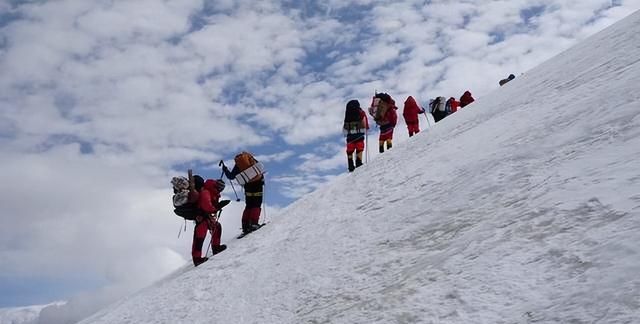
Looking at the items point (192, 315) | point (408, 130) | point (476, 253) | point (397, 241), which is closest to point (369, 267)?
point (397, 241)

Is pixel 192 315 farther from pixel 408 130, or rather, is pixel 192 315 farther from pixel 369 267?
pixel 408 130

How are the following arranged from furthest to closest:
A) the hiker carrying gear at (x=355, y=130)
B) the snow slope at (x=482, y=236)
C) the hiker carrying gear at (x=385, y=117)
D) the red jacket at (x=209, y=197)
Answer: the hiker carrying gear at (x=385, y=117), the hiker carrying gear at (x=355, y=130), the red jacket at (x=209, y=197), the snow slope at (x=482, y=236)

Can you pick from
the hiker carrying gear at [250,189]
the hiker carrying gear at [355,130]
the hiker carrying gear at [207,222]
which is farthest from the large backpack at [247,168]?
the hiker carrying gear at [355,130]

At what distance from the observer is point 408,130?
62.9 feet

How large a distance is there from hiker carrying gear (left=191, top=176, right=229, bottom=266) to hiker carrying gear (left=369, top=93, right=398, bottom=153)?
658 centimetres

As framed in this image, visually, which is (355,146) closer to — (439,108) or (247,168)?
(247,168)

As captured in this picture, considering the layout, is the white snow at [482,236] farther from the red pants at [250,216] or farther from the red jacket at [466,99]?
the red jacket at [466,99]

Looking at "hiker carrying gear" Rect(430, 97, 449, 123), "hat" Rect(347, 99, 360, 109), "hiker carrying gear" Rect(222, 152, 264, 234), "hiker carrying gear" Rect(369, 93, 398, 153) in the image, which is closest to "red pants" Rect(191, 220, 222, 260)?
"hiker carrying gear" Rect(222, 152, 264, 234)

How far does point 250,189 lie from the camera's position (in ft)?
39.8

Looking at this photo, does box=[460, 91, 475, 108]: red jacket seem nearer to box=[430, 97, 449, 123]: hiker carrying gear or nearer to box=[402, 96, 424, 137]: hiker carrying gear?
box=[430, 97, 449, 123]: hiker carrying gear

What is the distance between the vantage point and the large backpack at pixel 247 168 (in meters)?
11.9

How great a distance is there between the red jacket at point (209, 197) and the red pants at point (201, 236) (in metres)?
0.30

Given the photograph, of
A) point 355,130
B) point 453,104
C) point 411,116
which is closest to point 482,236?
point 355,130

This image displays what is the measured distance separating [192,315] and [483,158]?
4553 millimetres
